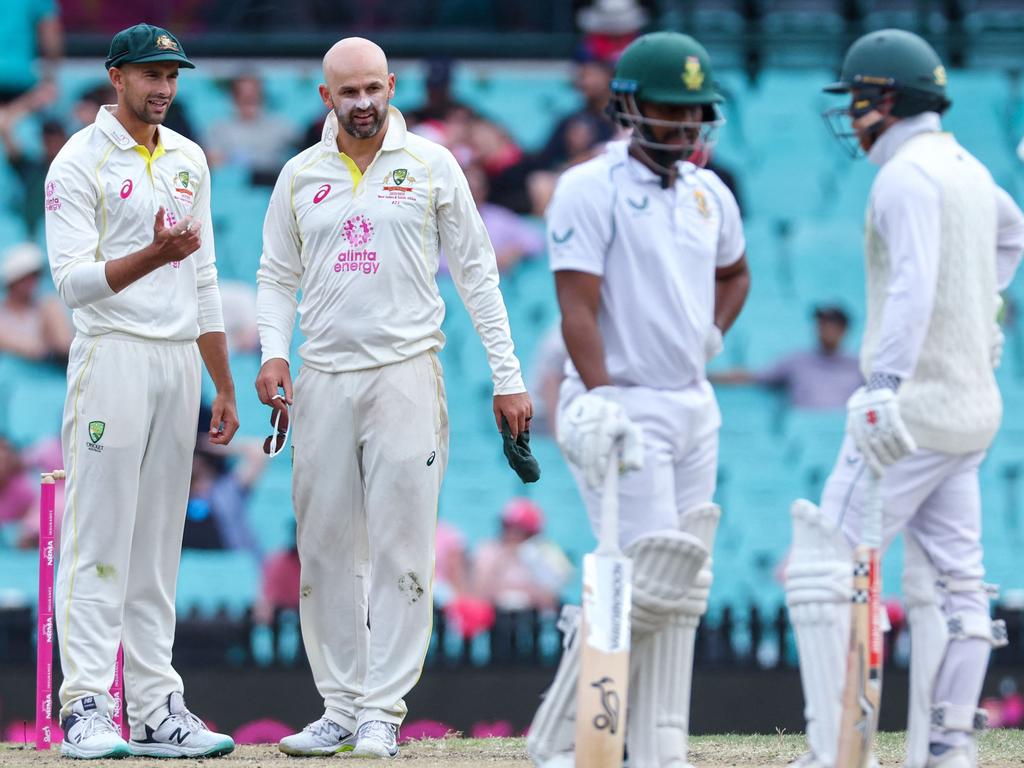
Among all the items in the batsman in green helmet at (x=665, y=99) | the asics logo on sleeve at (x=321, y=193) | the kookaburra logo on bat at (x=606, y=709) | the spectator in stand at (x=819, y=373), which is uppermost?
the batsman in green helmet at (x=665, y=99)

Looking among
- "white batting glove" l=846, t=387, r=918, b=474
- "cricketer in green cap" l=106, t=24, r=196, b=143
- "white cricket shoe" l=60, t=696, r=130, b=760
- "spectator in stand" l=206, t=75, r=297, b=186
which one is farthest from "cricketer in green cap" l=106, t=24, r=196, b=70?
"spectator in stand" l=206, t=75, r=297, b=186

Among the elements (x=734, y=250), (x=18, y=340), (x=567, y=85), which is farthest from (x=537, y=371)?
(x=734, y=250)

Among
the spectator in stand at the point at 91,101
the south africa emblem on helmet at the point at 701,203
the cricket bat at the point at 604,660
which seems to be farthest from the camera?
the spectator in stand at the point at 91,101

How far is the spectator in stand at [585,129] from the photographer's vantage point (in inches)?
530

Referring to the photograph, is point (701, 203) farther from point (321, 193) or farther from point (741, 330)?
point (741, 330)

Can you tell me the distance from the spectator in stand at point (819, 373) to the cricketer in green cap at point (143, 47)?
7630mm

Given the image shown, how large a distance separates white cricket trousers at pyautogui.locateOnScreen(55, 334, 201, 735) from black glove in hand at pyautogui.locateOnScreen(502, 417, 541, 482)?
91 centimetres

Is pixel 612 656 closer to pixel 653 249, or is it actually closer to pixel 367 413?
pixel 653 249

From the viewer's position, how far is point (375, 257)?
5.66 metres

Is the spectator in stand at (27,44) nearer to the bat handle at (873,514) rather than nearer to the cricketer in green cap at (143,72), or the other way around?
the cricketer in green cap at (143,72)

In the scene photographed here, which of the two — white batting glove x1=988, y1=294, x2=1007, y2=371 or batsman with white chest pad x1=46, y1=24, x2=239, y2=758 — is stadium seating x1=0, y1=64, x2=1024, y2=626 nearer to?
batsman with white chest pad x1=46, y1=24, x2=239, y2=758

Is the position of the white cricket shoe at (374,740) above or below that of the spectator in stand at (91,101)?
below

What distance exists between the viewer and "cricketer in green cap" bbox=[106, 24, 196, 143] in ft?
18.4

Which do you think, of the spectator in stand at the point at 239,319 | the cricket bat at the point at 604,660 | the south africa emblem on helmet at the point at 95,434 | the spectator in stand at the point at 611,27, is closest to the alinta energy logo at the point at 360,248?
the south africa emblem on helmet at the point at 95,434
